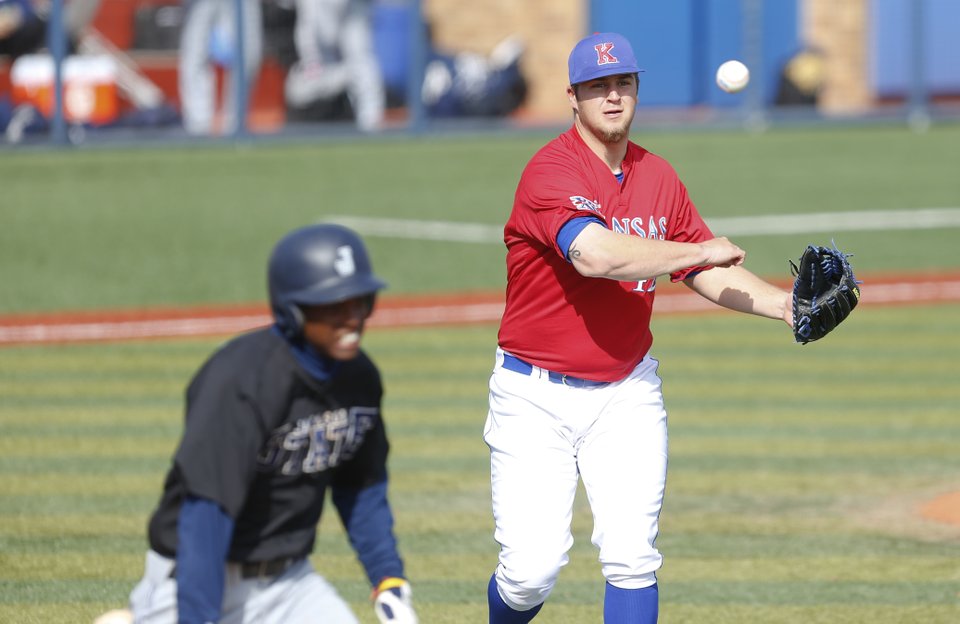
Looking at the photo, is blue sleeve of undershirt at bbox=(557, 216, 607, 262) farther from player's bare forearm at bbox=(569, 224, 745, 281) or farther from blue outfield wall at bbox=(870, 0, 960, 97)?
blue outfield wall at bbox=(870, 0, 960, 97)

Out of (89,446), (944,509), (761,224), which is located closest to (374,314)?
(89,446)

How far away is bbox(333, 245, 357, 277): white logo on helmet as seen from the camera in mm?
3850

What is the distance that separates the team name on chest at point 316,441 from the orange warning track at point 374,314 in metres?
8.74

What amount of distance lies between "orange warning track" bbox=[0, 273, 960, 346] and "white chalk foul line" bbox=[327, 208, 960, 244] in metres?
1.75

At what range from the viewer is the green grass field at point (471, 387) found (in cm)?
671

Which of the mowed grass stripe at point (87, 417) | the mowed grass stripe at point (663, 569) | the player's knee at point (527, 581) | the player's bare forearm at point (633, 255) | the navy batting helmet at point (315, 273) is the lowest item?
the mowed grass stripe at point (87, 417)

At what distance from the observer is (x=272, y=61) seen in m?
19.2

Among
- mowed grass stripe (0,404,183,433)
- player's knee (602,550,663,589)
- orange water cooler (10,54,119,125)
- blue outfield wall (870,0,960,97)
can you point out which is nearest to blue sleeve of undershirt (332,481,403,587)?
player's knee (602,550,663,589)

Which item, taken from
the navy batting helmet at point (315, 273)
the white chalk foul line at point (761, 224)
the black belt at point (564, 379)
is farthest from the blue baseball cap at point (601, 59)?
the white chalk foul line at point (761, 224)

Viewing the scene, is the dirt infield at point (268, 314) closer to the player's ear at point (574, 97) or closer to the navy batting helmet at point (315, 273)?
the player's ear at point (574, 97)

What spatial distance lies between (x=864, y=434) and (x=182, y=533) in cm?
648

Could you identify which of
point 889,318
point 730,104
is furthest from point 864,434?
point 730,104

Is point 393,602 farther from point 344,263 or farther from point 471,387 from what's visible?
point 471,387

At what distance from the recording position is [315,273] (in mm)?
3846
